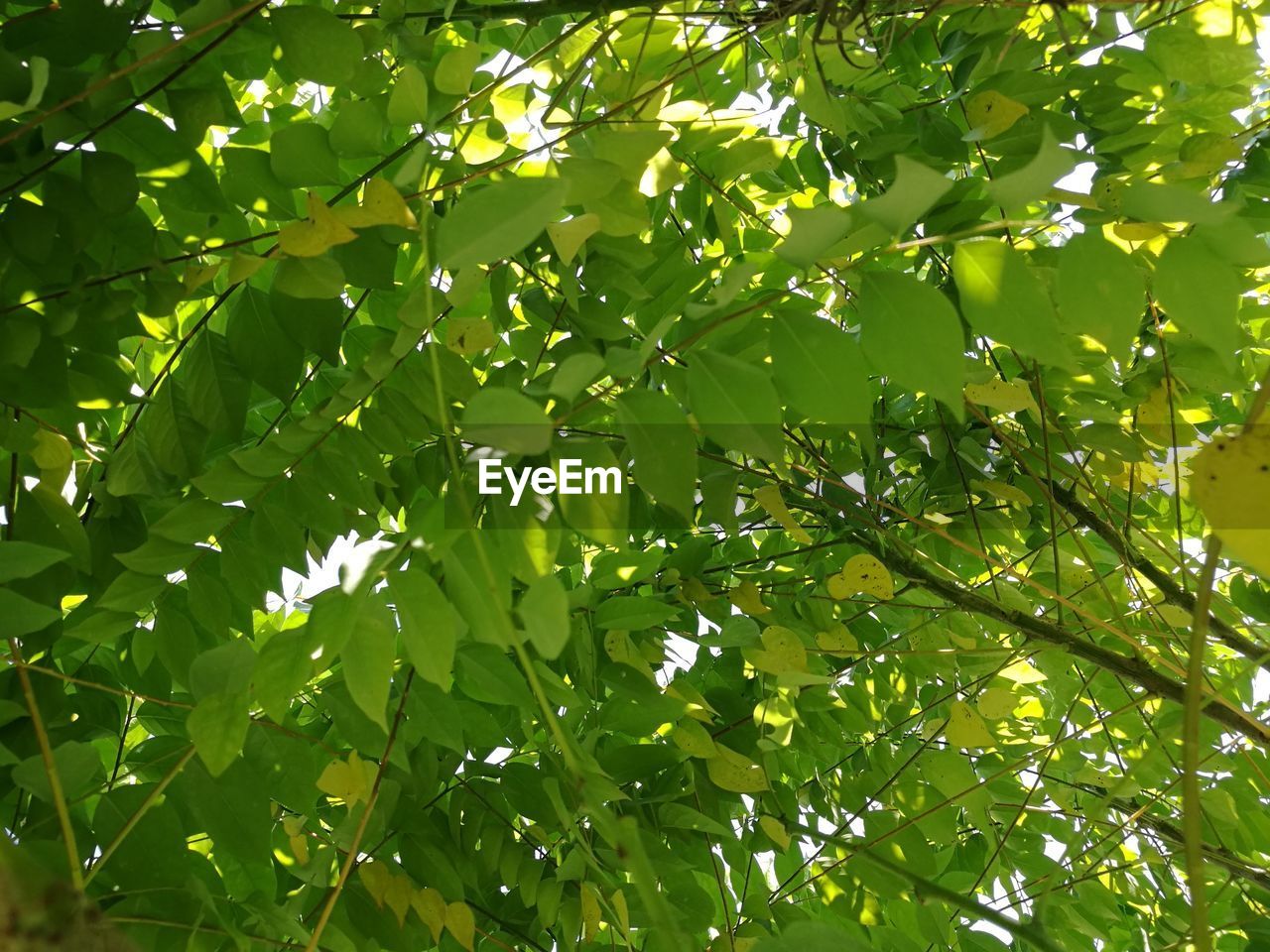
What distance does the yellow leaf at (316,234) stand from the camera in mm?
528

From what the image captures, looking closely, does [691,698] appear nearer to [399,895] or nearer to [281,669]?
[399,895]

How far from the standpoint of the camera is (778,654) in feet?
Answer: 2.80

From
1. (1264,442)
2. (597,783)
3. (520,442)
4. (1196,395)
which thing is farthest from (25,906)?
(1196,395)

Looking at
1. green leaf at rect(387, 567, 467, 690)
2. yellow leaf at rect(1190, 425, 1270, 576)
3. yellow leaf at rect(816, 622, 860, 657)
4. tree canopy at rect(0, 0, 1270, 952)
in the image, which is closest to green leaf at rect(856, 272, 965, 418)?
tree canopy at rect(0, 0, 1270, 952)

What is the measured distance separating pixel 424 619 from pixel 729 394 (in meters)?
0.18

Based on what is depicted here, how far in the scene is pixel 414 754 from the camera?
0.78 m

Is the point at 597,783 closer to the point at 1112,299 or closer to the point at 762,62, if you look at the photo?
the point at 1112,299

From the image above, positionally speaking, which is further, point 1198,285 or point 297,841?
point 297,841

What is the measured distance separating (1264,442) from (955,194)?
0.42m

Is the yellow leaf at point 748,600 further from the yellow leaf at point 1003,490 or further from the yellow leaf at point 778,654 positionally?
the yellow leaf at point 1003,490

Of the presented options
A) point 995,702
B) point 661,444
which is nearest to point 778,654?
point 995,702

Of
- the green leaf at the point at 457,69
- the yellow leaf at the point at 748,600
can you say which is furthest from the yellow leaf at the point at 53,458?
the yellow leaf at the point at 748,600

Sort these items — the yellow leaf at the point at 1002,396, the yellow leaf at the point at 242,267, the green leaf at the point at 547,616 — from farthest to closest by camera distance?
the yellow leaf at the point at 1002,396 < the yellow leaf at the point at 242,267 < the green leaf at the point at 547,616

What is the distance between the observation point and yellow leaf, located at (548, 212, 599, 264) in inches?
22.8
